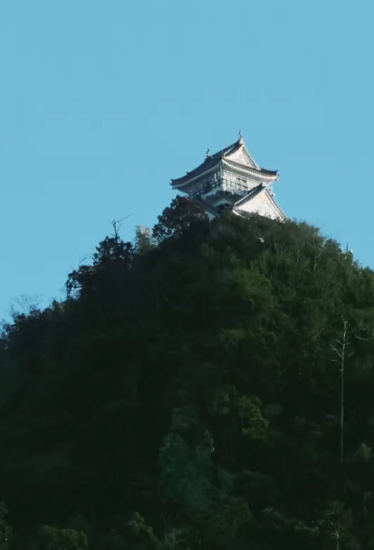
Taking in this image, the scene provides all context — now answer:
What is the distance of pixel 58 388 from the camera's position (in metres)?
19.2

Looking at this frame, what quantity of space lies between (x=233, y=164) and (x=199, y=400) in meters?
13.2

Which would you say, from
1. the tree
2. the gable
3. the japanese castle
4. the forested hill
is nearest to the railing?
the japanese castle

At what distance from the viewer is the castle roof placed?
2934cm

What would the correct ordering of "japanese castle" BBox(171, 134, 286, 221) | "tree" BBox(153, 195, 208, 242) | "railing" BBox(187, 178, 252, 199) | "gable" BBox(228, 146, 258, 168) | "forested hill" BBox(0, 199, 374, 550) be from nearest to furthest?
1. "forested hill" BBox(0, 199, 374, 550)
2. "tree" BBox(153, 195, 208, 242)
3. "japanese castle" BBox(171, 134, 286, 221)
4. "railing" BBox(187, 178, 252, 199)
5. "gable" BBox(228, 146, 258, 168)

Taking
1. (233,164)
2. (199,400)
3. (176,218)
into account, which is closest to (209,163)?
(233,164)

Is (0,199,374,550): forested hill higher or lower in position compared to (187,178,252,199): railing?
lower

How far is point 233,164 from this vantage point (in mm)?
29453

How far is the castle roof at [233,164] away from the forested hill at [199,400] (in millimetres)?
7681

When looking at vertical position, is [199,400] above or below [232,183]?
below

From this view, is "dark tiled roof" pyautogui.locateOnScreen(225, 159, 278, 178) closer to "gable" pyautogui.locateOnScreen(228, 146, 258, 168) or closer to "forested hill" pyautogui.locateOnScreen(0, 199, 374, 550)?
"gable" pyautogui.locateOnScreen(228, 146, 258, 168)

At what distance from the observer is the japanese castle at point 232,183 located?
91.0ft

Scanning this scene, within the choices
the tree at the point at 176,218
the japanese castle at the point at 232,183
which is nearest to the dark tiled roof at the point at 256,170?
the japanese castle at the point at 232,183

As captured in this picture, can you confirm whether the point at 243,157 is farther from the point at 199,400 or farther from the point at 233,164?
the point at 199,400

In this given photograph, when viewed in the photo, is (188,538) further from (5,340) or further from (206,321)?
(5,340)
